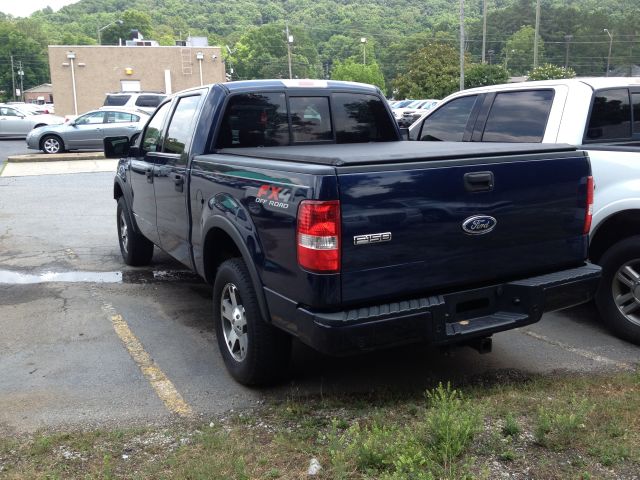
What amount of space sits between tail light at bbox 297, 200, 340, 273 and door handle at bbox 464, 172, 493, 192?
2.73ft

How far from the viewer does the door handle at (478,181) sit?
3.63 metres

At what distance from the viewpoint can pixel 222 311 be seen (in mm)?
4504

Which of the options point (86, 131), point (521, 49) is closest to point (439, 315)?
point (86, 131)

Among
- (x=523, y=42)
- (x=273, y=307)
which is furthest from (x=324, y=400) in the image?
(x=523, y=42)

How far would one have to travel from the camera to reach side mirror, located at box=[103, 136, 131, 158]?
23.0 ft

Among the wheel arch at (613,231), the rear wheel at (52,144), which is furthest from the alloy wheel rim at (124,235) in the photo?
the rear wheel at (52,144)

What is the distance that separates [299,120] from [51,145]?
62.8 feet

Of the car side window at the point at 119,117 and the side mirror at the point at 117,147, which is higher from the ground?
the car side window at the point at 119,117

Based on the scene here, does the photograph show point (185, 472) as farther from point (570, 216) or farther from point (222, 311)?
point (570, 216)

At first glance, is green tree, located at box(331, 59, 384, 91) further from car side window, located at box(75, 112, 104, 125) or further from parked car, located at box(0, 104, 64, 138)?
car side window, located at box(75, 112, 104, 125)

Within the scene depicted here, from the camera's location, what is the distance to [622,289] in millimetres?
5090

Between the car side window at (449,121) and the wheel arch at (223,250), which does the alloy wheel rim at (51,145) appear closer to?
the car side window at (449,121)

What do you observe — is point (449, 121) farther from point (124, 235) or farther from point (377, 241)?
point (124, 235)

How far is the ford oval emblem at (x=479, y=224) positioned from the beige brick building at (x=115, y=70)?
1844 inches
